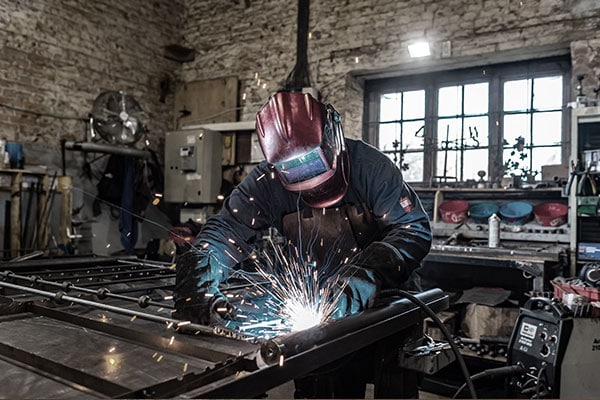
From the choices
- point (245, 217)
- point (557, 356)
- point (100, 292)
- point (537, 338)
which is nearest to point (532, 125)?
point (537, 338)

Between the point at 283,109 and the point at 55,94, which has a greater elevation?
the point at 55,94

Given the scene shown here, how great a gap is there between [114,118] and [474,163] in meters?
4.50

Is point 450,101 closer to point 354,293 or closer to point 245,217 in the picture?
point 245,217

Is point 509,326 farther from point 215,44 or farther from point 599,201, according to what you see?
point 215,44

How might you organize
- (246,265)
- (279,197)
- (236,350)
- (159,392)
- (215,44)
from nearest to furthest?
(159,392)
(236,350)
(279,197)
(246,265)
(215,44)

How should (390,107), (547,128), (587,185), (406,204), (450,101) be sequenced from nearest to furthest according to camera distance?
(406,204) < (587,185) < (547,128) < (450,101) < (390,107)

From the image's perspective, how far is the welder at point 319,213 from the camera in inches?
74.1

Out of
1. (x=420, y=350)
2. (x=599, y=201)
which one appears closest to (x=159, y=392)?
(x=420, y=350)

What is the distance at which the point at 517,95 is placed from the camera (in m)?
5.86

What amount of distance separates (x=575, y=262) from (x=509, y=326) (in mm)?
917

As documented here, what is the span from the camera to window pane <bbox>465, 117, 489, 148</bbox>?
235 inches

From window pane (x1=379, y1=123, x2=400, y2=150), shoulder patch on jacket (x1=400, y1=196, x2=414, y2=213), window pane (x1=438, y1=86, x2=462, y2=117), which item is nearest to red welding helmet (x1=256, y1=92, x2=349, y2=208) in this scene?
shoulder patch on jacket (x1=400, y1=196, x2=414, y2=213)

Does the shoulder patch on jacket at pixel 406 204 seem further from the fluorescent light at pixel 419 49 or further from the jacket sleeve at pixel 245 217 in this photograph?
the fluorescent light at pixel 419 49

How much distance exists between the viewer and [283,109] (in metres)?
2.00
